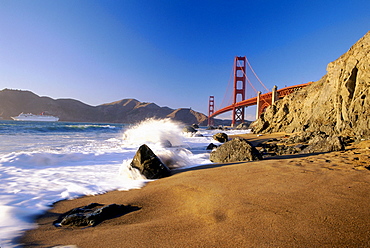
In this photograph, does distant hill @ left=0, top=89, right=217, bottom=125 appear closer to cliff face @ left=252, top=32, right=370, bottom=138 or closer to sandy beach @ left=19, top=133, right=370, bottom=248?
cliff face @ left=252, top=32, right=370, bottom=138

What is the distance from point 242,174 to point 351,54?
28.6ft

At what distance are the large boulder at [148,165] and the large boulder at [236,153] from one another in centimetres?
151

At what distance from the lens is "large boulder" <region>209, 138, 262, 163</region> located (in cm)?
401

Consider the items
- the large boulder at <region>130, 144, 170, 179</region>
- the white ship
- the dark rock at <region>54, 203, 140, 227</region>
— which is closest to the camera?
the dark rock at <region>54, 203, 140, 227</region>

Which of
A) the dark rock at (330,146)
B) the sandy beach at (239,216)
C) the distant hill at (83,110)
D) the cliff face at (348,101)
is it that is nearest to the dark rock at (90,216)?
the sandy beach at (239,216)

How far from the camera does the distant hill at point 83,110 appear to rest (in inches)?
3381

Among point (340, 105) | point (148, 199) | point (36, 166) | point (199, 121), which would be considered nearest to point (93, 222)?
point (148, 199)

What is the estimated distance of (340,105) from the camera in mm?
7172

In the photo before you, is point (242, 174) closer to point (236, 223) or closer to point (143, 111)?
point (236, 223)

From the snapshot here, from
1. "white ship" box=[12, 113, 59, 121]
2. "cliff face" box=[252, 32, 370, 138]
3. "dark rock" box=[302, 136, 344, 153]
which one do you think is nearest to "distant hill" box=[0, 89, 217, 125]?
"white ship" box=[12, 113, 59, 121]

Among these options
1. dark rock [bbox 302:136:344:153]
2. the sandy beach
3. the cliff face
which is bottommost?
the sandy beach

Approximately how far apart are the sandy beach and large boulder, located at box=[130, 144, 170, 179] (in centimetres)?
81

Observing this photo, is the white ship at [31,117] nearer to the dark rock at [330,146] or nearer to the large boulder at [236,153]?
the large boulder at [236,153]

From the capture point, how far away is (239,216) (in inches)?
55.4
